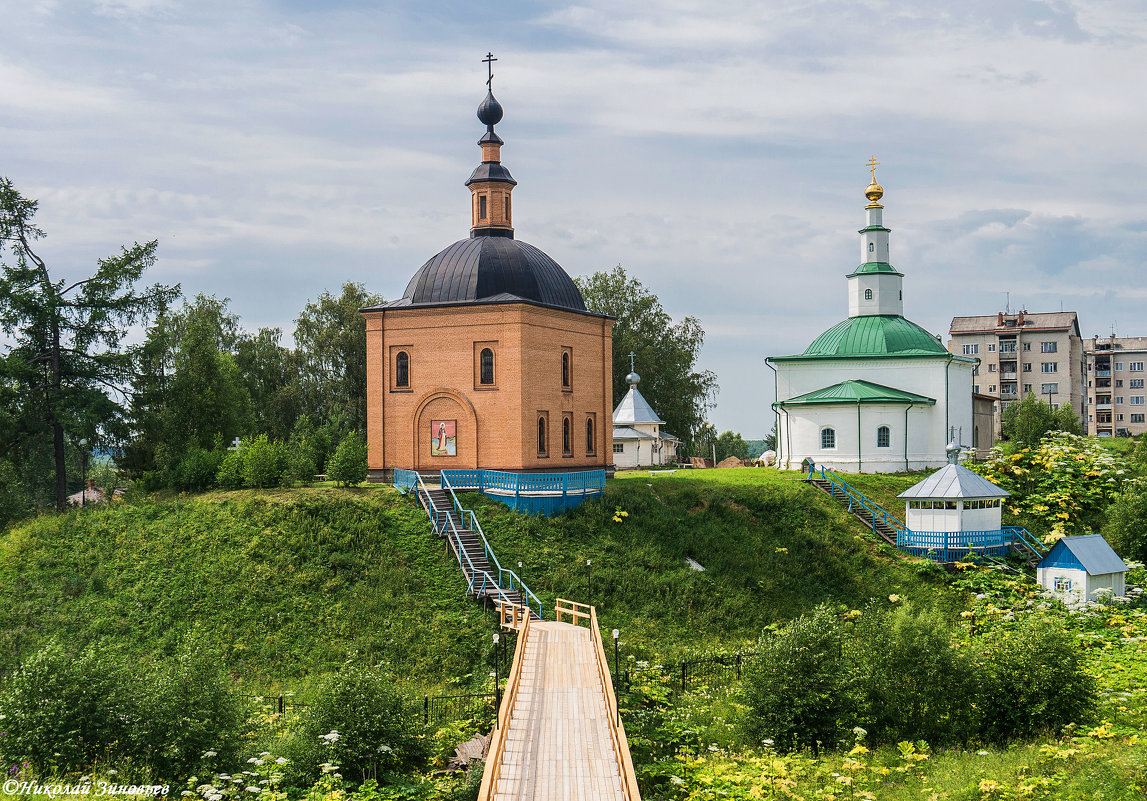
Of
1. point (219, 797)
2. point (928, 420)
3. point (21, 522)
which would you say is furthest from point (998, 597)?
point (21, 522)

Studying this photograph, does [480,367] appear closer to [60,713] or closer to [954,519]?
[954,519]

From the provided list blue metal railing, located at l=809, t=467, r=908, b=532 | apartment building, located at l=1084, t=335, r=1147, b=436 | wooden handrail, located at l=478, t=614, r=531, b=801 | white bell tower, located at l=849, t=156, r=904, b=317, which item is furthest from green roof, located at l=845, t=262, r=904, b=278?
apartment building, located at l=1084, t=335, r=1147, b=436

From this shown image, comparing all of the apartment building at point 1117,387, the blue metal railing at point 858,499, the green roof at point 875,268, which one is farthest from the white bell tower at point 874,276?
the apartment building at point 1117,387

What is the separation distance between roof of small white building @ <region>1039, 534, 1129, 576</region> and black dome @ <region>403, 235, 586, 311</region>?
1633 centimetres

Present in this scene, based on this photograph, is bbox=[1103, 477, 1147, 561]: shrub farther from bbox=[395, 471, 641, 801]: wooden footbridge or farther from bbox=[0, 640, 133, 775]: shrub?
bbox=[0, 640, 133, 775]: shrub

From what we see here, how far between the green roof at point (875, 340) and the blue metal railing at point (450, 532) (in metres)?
18.9

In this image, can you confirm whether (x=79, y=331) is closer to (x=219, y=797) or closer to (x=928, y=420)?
(x=219, y=797)

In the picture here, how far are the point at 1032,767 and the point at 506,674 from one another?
32.7 ft

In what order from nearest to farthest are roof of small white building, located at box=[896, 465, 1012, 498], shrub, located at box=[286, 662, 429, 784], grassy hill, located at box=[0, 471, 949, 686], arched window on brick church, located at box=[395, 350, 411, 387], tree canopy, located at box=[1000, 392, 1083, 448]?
1. shrub, located at box=[286, 662, 429, 784]
2. grassy hill, located at box=[0, 471, 949, 686]
3. roof of small white building, located at box=[896, 465, 1012, 498]
4. arched window on brick church, located at box=[395, 350, 411, 387]
5. tree canopy, located at box=[1000, 392, 1083, 448]

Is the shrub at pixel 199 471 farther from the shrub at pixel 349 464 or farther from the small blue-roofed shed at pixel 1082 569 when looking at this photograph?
the small blue-roofed shed at pixel 1082 569

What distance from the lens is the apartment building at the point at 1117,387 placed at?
278 ft

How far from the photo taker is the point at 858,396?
1553 inches

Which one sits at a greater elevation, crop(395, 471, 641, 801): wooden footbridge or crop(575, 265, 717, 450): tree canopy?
crop(575, 265, 717, 450): tree canopy

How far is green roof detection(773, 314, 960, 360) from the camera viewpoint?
42.0 meters
